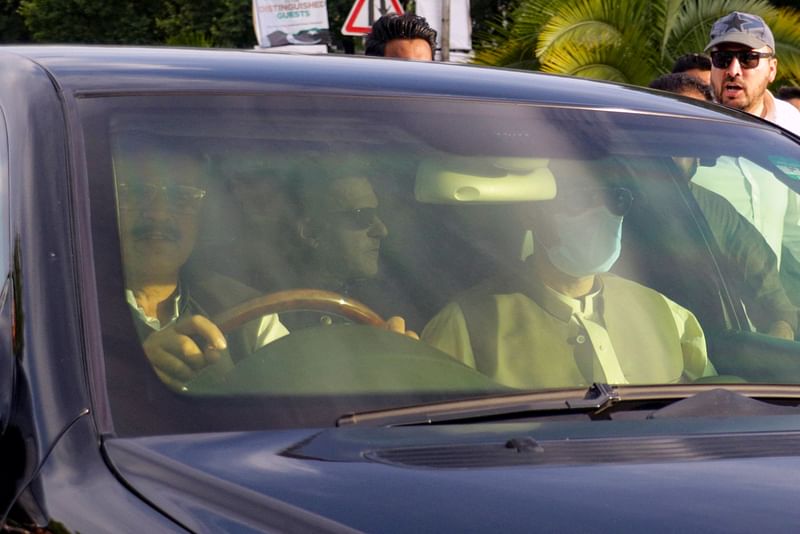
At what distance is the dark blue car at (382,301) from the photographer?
1.98 metres

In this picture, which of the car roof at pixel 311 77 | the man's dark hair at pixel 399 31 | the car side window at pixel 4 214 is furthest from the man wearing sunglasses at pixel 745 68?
the car side window at pixel 4 214

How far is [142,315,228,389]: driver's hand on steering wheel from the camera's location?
2.33 m

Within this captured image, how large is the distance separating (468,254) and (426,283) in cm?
10

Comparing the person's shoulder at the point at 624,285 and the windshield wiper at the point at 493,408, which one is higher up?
the windshield wiper at the point at 493,408

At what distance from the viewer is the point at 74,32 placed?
42.1 metres

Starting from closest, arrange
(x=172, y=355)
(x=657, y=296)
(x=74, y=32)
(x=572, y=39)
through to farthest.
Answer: (x=172, y=355)
(x=657, y=296)
(x=572, y=39)
(x=74, y=32)

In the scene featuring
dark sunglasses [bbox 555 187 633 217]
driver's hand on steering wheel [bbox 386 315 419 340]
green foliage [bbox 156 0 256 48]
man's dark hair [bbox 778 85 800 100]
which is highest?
dark sunglasses [bbox 555 187 633 217]

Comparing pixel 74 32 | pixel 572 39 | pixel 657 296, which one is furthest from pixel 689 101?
pixel 74 32

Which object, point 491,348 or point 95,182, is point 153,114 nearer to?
point 95,182

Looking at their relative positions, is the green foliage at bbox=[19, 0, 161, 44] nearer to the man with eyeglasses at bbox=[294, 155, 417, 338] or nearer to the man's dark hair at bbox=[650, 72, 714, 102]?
the man's dark hair at bbox=[650, 72, 714, 102]

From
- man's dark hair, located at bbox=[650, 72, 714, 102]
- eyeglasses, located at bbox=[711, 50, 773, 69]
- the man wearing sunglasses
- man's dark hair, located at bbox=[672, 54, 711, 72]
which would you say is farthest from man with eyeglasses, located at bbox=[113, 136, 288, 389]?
man's dark hair, located at bbox=[672, 54, 711, 72]

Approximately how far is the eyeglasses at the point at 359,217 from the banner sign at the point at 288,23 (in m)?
13.0

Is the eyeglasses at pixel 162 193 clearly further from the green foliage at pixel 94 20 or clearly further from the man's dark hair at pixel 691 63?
the green foliage at pixel 94 20

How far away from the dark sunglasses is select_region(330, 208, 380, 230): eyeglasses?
373 millimetres
